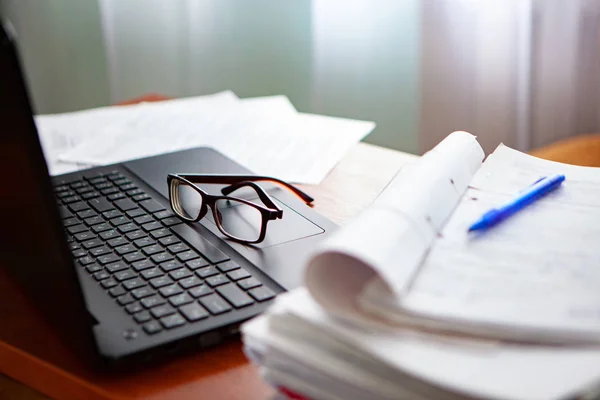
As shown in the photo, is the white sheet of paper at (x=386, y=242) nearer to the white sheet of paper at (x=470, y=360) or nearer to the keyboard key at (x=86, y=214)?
the white sheet of paper at (x=470, y=360)

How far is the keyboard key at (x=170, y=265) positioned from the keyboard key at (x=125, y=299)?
0.16 feet

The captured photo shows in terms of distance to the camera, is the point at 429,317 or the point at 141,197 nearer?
the point at 429,317

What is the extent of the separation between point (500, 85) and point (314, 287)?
1.22 metres

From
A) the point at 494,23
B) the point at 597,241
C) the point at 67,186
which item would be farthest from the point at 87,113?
the point at 597,241

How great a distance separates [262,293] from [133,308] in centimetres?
10

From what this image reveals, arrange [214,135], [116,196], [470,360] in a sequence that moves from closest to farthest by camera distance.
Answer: [470,360] < [116,196] < [214,135]

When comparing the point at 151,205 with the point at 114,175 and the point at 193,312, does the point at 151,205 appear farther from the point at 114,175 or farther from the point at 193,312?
the point at 193,312

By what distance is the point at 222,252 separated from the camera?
0.64 meters

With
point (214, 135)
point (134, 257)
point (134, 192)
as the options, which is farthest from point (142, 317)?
point (214, 135)

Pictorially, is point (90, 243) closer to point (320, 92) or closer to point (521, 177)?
point (521, 177)

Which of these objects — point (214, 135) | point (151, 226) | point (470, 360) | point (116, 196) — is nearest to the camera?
point (470, 360)

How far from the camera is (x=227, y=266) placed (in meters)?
0.61

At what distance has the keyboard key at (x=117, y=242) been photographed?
672 mm

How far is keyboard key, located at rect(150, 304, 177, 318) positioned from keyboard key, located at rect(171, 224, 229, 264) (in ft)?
0.29
